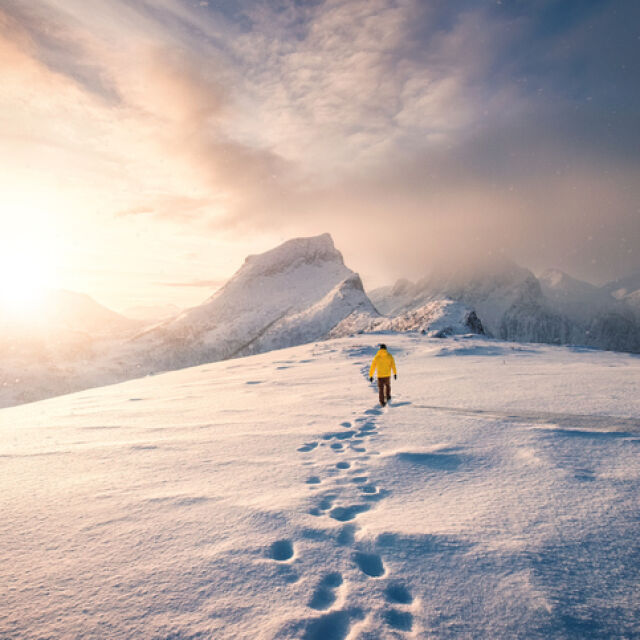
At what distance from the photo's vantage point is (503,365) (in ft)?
39.1

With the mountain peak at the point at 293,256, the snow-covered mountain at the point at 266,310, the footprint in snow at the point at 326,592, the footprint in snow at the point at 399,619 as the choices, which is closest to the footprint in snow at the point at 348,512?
the footprint in snow at the point at 326,592

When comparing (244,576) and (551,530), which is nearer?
(244,576)

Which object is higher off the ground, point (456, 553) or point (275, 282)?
point (275, 282)

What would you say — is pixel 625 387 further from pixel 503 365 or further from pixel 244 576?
pixel 244 576

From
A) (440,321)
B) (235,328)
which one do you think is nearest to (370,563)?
(440,321)

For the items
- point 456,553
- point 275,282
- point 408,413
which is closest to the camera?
point 456,553

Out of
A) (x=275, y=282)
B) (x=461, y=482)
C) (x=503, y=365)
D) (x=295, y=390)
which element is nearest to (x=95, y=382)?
(x=275, y=282)

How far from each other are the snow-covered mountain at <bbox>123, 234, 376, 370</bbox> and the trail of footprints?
36.0 m

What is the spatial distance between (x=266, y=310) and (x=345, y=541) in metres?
58.2

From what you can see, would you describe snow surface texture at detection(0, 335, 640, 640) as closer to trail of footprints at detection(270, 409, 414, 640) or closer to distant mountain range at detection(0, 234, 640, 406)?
trail of footprints at detection(270, 409, 414, 640)

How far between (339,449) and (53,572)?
3.41 m

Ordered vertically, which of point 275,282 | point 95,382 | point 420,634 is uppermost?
point 275,282

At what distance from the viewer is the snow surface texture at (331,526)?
215cm

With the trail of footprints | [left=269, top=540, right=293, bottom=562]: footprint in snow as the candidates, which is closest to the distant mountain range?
the trail of footprints
